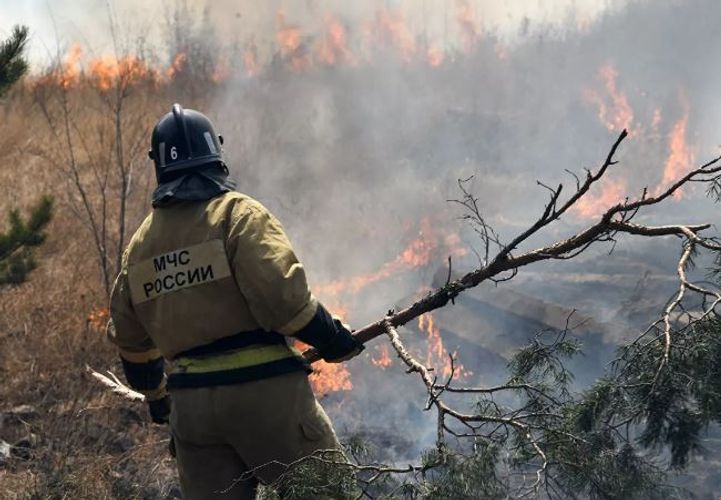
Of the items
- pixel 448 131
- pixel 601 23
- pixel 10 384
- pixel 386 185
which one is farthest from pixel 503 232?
pixel 601 23

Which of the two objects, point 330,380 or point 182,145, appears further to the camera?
point 330,380

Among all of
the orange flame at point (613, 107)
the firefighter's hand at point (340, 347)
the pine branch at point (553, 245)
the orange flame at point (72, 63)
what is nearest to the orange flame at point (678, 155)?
the orange flame at point (613, 107)

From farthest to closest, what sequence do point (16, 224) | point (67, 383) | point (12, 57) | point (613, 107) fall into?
1. point (613, 107)
2. point (67, 383)
3. point (16, 224)
4. point (12, 57)

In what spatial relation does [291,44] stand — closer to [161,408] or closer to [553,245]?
[161,408]

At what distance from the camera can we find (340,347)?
2.87 meters

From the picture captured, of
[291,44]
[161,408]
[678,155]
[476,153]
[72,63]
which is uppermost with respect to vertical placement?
[291,44]

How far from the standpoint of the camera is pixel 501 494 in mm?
2537

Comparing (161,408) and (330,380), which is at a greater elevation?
(330,380)

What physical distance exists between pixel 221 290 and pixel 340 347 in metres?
0.53

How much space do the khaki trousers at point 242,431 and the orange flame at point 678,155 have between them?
14726mm

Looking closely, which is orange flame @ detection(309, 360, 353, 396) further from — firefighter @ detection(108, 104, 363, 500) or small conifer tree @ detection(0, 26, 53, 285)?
firefighter @ detection(108, 104, 363, 500)

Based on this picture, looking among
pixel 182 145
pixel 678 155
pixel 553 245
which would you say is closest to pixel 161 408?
pixel 182 145

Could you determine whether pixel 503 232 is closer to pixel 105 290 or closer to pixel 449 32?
pixel 105 290

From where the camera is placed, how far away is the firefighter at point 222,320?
2703 millimetres
